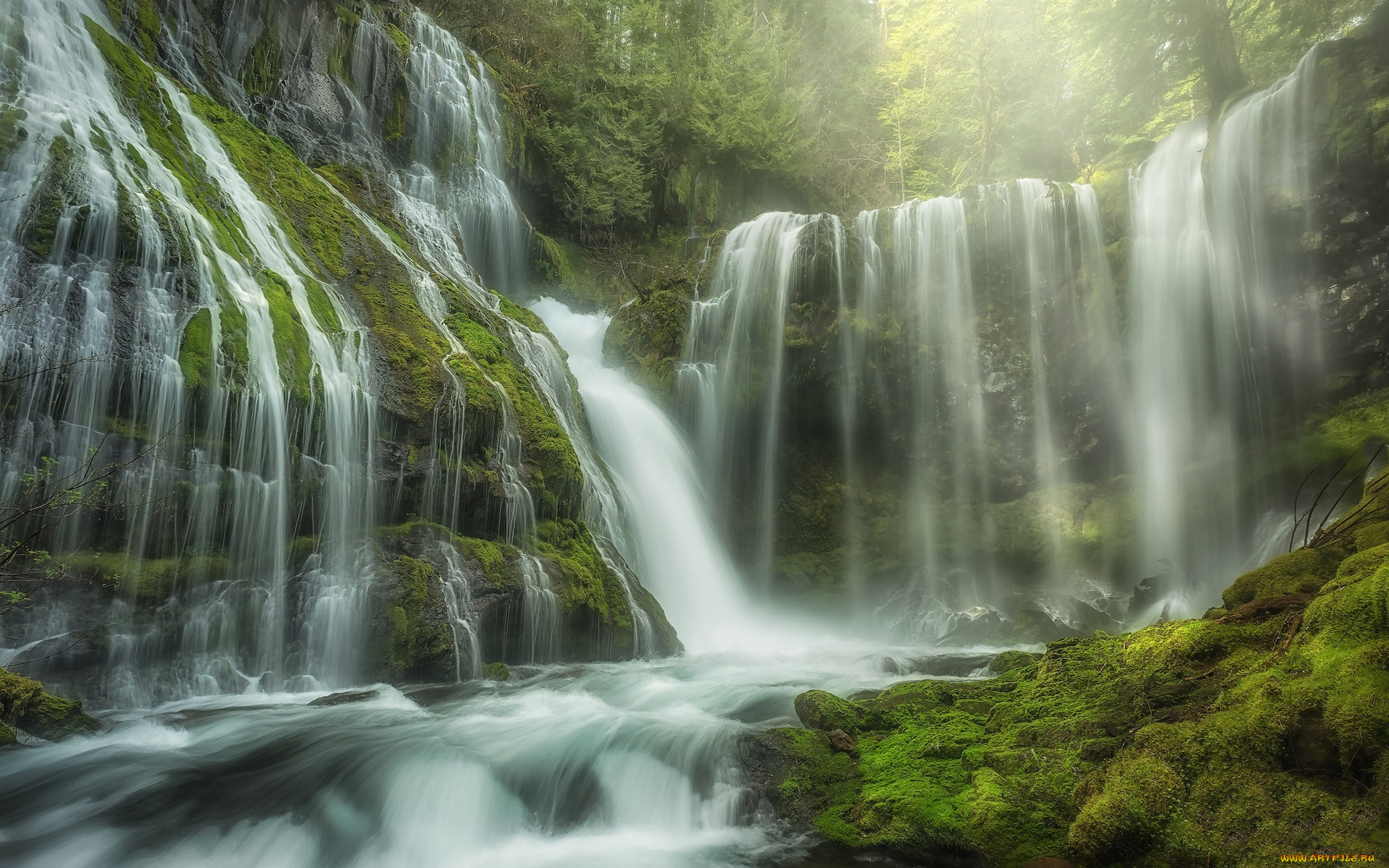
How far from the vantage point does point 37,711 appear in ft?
16.3

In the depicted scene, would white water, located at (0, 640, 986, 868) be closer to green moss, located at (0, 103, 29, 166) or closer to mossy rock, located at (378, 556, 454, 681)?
mossy rock, located at (378, 556, 454, 681)

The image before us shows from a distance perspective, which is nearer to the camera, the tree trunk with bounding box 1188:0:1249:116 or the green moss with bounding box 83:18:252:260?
the green moss with bounding box 83:18:252:260

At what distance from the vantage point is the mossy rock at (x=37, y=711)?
489 cm

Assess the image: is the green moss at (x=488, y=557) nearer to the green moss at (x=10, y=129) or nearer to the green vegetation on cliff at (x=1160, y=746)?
the green vegetation on cliff at (x=1160, y=746)

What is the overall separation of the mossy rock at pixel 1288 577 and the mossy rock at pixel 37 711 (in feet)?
26.4

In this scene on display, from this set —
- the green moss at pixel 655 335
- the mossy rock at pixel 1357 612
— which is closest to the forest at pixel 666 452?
the mossy rock at pixel 1357 612

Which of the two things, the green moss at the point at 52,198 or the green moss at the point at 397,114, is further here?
the green moss at the point at 397,114

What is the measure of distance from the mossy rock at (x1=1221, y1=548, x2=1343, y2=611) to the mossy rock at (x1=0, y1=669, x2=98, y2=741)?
806cm

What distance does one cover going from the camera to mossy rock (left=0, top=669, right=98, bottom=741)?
4891mm

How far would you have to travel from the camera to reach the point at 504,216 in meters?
16.2

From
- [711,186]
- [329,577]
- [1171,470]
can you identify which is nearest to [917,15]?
[711,186]

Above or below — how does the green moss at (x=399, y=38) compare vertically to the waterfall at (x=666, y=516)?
above

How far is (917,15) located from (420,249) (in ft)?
63.0

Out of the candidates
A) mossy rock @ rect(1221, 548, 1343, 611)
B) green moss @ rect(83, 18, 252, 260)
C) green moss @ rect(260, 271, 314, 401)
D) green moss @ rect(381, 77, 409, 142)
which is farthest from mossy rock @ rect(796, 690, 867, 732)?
green moss @ rect(381, 77, 409, 142)
